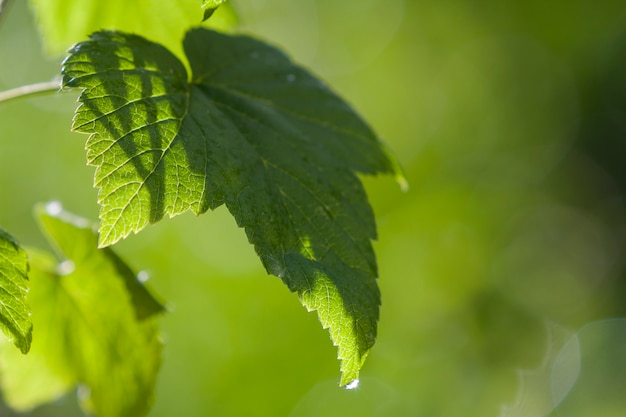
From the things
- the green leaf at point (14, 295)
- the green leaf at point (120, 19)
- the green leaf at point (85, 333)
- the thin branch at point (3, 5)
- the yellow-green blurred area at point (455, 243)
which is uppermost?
the thin branch at point (3, 5)

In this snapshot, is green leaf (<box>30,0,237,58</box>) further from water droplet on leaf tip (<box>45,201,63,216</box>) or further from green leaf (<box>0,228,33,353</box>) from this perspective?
green leaf (<box>0,228,33,353</box>)

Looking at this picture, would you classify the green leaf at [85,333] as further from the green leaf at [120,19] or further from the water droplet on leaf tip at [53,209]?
the green leaf at [120,19]

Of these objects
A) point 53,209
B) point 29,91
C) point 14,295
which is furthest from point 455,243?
point 14,295

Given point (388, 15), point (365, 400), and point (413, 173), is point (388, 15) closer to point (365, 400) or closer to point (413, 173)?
point (413, 173)

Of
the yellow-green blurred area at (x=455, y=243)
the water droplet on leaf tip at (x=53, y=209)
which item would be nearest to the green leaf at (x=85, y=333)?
the water droplet on leaf tip at (x=53, y=209)

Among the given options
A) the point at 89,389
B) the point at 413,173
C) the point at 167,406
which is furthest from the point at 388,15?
the point at 89,389

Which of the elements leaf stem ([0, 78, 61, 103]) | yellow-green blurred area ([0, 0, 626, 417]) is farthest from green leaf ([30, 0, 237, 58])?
yellow-green blurred area ([0, 0, 626, 417])

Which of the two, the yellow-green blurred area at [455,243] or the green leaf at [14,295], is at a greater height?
the green leaf at [14,295]
